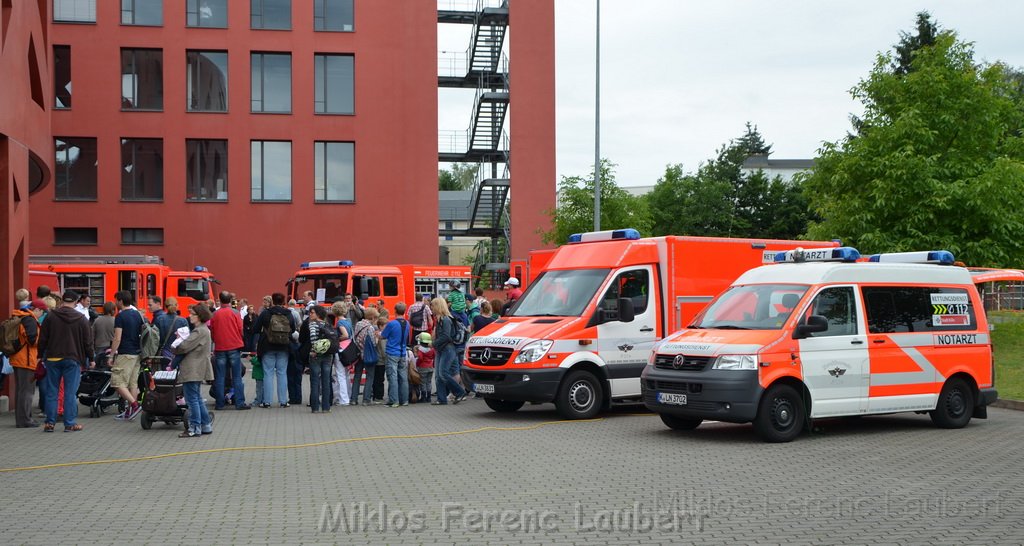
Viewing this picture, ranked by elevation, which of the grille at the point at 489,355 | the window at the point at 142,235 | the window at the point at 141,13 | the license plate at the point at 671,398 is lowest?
the license plate at the point at 671,398

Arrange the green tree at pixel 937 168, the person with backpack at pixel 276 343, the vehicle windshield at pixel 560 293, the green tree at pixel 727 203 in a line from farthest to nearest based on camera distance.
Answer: the green tree at pixel 727 203, the green tree at pixel 937 168, the person with backpack at pixel 276 343, the vehicle windshield at pixel 560 293

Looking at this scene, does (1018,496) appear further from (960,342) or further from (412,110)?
(412,110)

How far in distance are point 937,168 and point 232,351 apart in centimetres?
2043

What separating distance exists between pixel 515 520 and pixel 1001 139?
1102 inches

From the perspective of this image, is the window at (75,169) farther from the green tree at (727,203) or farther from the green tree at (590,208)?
the green tree at (727,203)

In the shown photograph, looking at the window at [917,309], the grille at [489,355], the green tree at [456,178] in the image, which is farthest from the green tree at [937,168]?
the green tree at [456,178]

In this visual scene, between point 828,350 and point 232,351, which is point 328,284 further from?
point 828,350

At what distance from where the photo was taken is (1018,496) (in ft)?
29.1

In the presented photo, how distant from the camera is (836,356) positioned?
12742 mm

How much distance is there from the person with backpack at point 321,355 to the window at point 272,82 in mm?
25469

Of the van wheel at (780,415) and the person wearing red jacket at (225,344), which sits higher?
the person wearing red jacket at (225,344)

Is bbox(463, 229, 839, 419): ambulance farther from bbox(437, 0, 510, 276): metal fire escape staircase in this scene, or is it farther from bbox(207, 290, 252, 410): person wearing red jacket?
bbox(437, 0, 510, 276): metal fire escape staircase

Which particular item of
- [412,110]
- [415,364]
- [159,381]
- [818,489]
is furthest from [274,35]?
[818,489]

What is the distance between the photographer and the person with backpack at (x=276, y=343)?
16812mm
